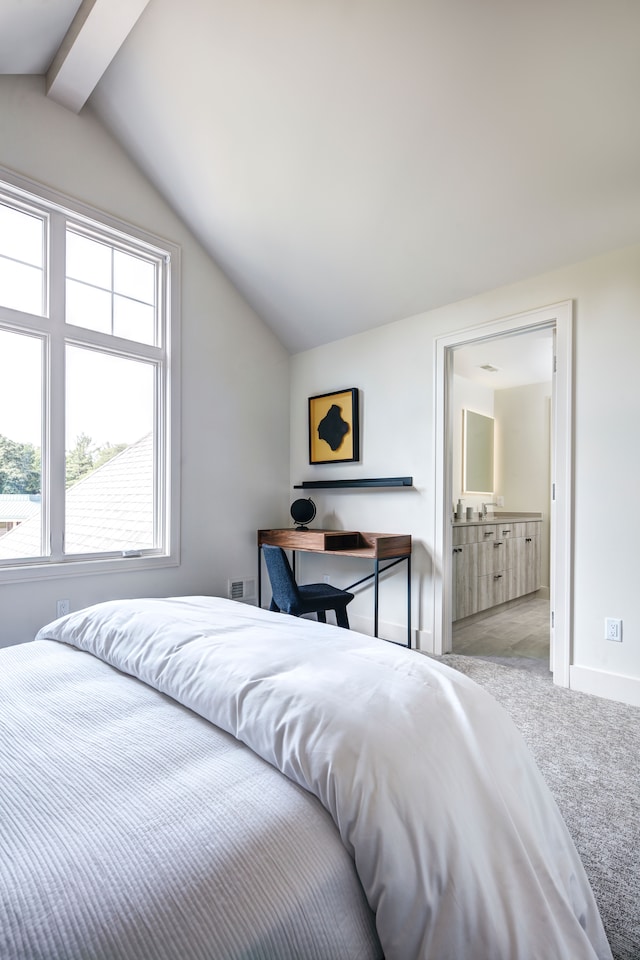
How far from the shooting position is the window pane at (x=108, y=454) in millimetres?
3230

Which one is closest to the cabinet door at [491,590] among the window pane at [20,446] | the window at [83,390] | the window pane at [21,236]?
the window at [83,390]

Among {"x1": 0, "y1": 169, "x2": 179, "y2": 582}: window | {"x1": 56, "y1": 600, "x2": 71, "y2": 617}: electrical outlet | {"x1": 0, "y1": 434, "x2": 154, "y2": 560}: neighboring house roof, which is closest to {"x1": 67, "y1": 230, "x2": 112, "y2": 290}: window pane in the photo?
{"x1": 0, "y1": 169, "x2": 179, "y2": 582}: window

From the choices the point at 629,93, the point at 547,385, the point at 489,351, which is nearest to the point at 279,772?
the point at 629,93

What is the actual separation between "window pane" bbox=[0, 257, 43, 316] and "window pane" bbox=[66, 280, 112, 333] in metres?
0.18

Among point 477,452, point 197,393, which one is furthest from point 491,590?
point 197,393

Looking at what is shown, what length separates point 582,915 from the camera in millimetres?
1033

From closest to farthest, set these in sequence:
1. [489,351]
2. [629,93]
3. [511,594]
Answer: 1. [629,93]
2. [489,351]
3. [511,594]

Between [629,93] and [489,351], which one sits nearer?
[629,93]

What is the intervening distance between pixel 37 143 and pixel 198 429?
1932 mm

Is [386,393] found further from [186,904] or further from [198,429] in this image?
[186,904]

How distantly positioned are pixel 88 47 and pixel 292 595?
10.5ft

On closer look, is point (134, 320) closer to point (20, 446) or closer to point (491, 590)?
point (20, 446)

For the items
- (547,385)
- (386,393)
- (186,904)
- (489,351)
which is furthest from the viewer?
(547,385)

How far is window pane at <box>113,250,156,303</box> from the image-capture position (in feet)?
11.4
